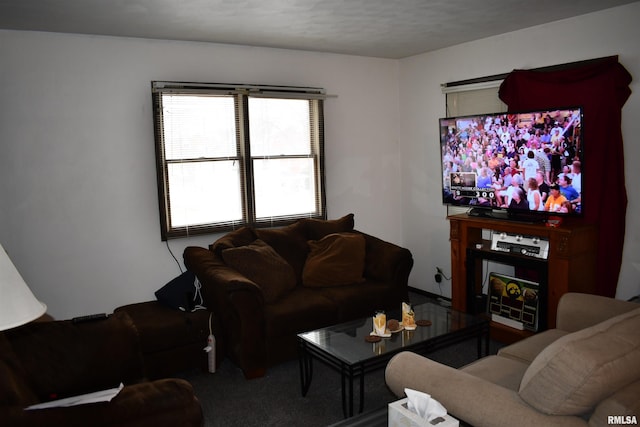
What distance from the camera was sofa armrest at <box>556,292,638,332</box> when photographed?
9.40 ft

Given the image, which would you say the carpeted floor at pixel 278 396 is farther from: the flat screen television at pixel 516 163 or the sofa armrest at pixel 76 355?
the flat screen television at pixel 516 163

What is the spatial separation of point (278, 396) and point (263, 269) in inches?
39.0

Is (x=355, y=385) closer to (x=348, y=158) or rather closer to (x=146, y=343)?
(x=146, y=343)

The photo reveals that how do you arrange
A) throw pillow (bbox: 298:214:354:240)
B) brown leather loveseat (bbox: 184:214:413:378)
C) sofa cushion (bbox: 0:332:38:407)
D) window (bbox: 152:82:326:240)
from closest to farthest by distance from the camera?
sofa cushion (bbox: 0:332:38:407)
brown leather loveseat (bbox: 184:214:413:378)
window (bbox: 152:82:326:240)
throw pillow (bbox: 298:214:354:240)

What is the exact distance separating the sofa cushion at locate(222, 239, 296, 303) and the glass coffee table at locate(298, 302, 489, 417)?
0.68 meters

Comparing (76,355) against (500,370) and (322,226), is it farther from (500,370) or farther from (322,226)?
(322,226)

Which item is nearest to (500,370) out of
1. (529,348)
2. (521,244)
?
(529,348)

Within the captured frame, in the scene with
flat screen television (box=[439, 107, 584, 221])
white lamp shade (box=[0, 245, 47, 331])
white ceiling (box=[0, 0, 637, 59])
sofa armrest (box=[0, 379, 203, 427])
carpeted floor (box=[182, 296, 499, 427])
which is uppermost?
white ceiling (box=[0, 0, 637, 59])

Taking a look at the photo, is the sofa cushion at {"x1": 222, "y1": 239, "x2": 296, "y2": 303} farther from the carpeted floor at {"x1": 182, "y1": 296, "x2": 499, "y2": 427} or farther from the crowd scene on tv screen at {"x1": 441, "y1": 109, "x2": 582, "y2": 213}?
the crowd scene on tv screen at {"x1": 441, "y1": 109, "x2": 582, "y2": 213}

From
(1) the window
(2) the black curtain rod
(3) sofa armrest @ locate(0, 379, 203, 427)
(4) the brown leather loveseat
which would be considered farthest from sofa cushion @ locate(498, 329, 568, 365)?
(1) the window

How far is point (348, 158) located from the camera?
539cm

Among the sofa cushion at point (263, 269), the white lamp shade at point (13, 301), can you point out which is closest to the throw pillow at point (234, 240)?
the sofa cushion at point (263, 269)

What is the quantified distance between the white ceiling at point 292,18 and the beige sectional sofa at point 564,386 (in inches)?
96.6

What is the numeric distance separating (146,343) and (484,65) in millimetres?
3739
